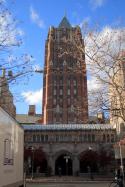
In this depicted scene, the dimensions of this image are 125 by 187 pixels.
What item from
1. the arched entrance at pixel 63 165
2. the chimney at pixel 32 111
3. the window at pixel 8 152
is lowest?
the arched entrance at pixel 63 165

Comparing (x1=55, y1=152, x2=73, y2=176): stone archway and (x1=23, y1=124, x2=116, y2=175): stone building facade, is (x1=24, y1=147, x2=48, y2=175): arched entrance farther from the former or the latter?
(x1=55, y1=152, x2=73, y2=176): stone archway

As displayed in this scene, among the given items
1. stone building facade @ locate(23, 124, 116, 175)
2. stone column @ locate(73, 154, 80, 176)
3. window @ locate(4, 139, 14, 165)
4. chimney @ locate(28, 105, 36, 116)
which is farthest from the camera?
chimney @ locate(28, 105, 36, 116)

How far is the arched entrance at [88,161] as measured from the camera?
95.7 meters

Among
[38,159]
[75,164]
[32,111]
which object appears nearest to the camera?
[38,159]

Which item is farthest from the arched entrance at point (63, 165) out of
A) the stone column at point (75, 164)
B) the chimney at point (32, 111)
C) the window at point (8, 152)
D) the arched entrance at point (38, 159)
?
the window at point (8, 152)

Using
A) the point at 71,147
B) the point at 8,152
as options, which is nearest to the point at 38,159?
the point at 71,147

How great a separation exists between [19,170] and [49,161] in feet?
283

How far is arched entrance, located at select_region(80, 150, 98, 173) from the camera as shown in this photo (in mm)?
95694

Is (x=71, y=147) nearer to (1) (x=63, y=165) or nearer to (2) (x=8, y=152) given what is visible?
(1) (x=63, y=165)

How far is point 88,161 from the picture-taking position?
97688 millimetres

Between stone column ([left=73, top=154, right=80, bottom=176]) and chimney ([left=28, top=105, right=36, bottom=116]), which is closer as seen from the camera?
stone column ([left=73, top=154, right=80, bottom=176])

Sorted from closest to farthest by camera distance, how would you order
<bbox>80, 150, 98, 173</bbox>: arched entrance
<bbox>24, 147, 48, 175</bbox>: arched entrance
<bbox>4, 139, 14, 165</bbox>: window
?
<bbox>4, 139, 14, 165</bbox>: window
<bbox>24, 147, 48, 175</bbox>: arched entrance
<bbox>80, 150, 98, 173</bbox>: arched entrance

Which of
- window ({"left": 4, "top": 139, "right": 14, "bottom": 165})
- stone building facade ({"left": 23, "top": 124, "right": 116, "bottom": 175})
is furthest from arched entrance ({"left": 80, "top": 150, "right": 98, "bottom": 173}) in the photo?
window ({"left": 4, "top": 139, "right": 14, "bottom": 165})

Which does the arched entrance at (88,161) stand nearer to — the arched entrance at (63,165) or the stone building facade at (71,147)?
the stone building facade at (71,147)
